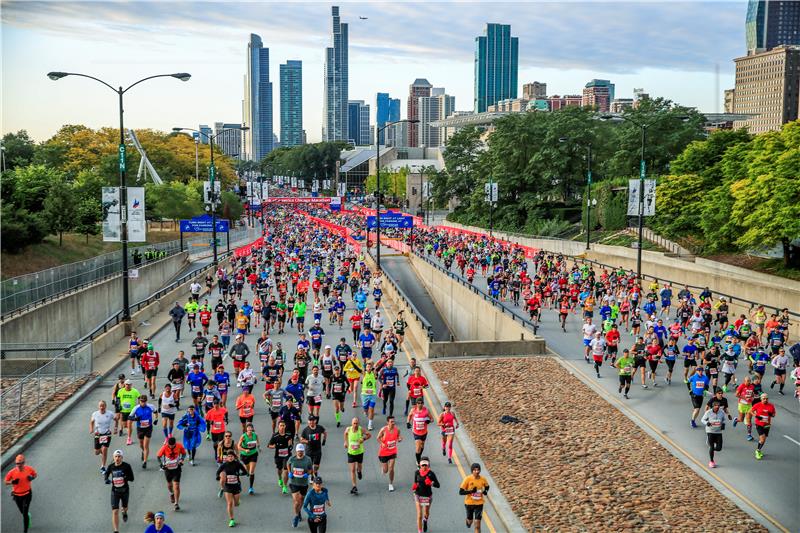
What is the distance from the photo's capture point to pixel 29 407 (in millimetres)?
17516

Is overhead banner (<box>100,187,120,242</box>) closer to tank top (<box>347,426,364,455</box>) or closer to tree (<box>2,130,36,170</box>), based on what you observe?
tank top (<box>347,426,364,455</box>)

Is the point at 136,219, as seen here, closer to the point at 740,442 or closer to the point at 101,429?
the point at 101,429

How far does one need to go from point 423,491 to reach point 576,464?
394 cm

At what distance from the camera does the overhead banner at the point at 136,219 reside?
27359 mm

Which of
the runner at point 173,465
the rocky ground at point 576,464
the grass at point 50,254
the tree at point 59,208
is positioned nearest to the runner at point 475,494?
the rocky ground at point 576,464

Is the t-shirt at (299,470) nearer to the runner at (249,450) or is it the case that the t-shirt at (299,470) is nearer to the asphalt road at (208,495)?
the asphalt road at (208,495)

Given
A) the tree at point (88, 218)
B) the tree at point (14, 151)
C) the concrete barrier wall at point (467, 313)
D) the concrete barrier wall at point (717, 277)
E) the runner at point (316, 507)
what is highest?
the tree at point (14, 151)

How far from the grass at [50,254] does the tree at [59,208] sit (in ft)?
3.74

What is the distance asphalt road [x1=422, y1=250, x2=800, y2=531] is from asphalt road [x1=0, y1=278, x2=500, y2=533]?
4321 millimetres

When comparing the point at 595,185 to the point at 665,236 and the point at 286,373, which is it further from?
the point at 286,373

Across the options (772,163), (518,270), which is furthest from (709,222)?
(518,270)

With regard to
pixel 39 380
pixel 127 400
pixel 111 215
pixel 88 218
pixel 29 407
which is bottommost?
pixel 29 407

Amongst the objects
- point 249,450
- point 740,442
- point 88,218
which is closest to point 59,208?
point 88,218

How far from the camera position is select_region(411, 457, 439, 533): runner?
1122 centimetres
